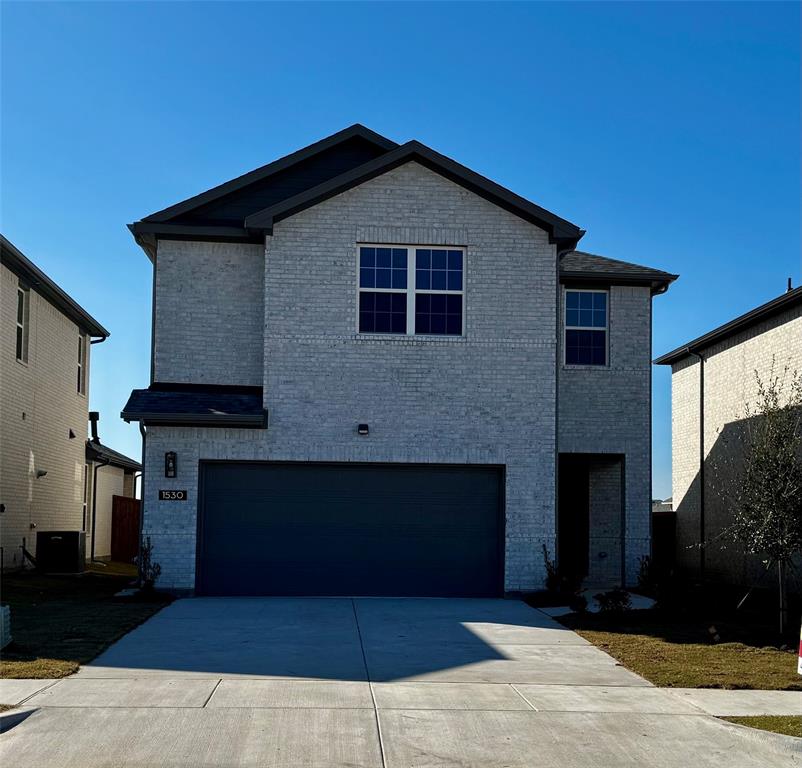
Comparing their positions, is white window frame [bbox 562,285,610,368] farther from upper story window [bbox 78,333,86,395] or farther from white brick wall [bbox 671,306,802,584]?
upper story window [bbox 78,333,86,395]

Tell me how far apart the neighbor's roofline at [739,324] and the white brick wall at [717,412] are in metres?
0.14

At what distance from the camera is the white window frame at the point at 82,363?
28562 millimetres

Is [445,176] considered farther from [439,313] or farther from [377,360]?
[377,360]

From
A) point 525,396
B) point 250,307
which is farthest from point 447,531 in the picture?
point 250,307

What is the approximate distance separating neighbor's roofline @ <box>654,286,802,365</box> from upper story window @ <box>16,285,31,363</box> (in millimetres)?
15658

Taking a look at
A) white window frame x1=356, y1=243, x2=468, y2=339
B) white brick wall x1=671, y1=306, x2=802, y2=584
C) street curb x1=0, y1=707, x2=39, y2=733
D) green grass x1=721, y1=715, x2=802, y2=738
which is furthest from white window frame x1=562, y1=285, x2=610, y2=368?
street curb x1=0, y1=707, x2=39, y2=733

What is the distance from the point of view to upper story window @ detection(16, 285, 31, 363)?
897 inches

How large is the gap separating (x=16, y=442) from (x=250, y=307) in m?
7.50

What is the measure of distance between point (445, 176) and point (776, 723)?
12109mm

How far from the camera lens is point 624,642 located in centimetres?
1314

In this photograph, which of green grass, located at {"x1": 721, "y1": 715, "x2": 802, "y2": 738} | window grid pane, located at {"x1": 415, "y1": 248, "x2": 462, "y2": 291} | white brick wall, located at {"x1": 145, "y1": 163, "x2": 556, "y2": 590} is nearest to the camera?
green grass, located at {"x1": 721, "y1": 715, "x2": 802, "y2": 738}

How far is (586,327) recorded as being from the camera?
67.7ft

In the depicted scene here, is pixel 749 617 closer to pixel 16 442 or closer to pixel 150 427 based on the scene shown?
pixel 150 427

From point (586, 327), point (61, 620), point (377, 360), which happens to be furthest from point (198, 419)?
point (586, 327)
